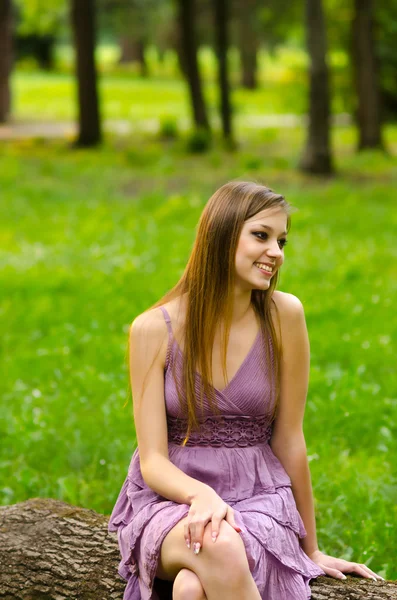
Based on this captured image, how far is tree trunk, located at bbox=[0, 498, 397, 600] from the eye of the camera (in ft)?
10.8

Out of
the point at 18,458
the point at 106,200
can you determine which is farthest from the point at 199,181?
the point at 18,458

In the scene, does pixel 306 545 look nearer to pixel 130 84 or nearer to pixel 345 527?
pixel 345 527

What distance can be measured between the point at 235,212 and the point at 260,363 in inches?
21.3

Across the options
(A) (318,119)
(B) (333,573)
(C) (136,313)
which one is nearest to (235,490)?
(B) (333,573)

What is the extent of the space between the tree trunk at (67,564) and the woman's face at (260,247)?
107 cm

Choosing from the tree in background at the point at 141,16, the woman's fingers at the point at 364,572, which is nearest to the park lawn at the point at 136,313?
the woman's fingers at the point at 364,572

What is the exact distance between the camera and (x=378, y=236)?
1241 centimetres

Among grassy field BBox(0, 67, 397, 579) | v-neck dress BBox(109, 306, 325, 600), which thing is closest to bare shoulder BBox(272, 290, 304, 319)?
v-neck dress BBox(109, 306, 325, 600)

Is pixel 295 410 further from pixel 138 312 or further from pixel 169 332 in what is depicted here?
pixel 138 312

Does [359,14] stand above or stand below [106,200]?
above

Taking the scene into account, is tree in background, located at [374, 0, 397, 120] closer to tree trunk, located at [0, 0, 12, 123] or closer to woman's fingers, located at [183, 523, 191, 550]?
tree trunk, located at [0, 0, 12, 123]

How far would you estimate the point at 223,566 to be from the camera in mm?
2854

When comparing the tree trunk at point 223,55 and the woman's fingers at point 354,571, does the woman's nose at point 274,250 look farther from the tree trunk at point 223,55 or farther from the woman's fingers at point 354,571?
the tree trunk at point 223,55

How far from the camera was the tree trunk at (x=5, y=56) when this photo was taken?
28.7 meters
